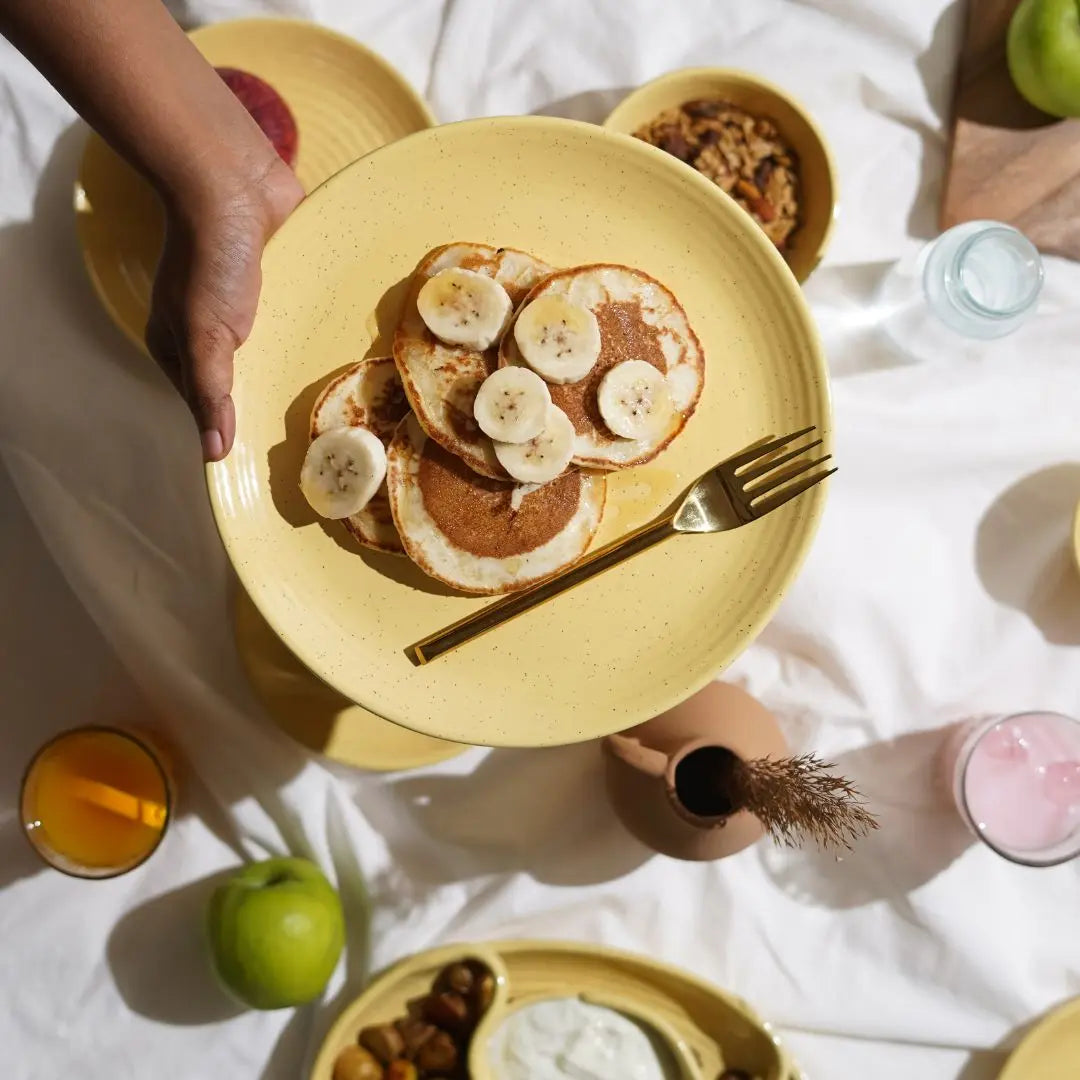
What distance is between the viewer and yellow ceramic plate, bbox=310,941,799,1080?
1213 millimetres

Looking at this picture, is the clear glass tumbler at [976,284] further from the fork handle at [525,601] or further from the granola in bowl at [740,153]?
the fork handle at [525,601]

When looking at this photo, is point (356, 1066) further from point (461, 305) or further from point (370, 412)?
point (461, 305)

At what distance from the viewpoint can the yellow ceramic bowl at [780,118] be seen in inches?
46.9

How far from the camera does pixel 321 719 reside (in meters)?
1.25

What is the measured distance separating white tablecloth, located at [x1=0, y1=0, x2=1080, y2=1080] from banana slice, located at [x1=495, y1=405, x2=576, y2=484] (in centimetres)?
50

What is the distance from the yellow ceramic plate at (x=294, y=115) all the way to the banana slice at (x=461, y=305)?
0.41 m

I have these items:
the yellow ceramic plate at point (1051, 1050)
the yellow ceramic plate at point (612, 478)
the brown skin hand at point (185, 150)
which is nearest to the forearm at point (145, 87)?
the brown skin hand at point (185, 150)

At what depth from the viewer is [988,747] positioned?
1271mm

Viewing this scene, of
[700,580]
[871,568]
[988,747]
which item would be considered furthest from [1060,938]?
[700,580]

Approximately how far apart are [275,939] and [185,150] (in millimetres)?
832

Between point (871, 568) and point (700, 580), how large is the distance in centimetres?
44

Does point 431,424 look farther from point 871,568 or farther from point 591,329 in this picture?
point 871,568

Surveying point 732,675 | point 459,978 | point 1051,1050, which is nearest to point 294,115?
point 732,675

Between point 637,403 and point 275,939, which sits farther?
point 275,939
